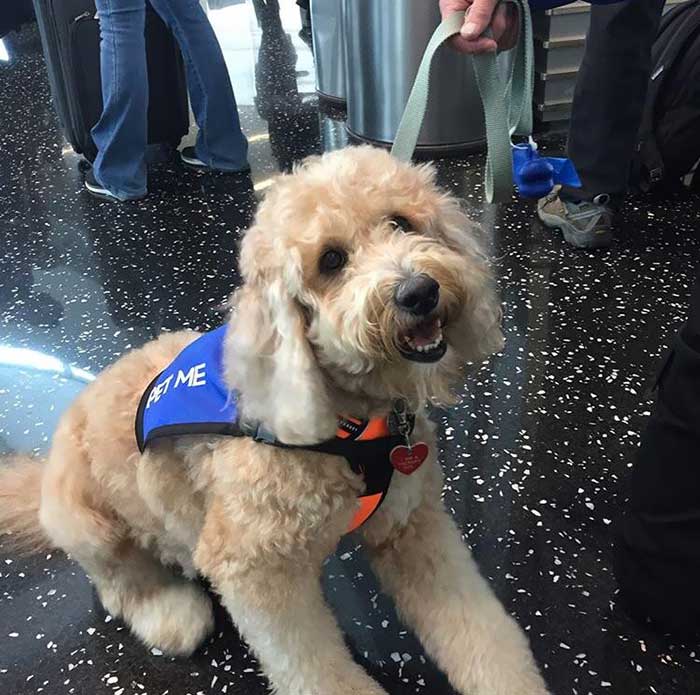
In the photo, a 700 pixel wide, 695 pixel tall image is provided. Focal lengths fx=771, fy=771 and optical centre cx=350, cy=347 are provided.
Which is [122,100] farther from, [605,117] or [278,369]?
[278,369]

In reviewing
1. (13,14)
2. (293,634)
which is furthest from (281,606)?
(13,14)

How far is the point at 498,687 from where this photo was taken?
0.97 meters

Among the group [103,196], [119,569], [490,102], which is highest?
[490,102]

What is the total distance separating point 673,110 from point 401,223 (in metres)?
1.59

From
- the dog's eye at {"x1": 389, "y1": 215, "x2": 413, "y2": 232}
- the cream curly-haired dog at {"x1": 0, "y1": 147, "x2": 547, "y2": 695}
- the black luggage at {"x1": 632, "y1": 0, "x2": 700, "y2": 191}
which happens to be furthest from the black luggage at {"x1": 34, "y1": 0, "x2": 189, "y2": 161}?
the dog's eye at {"x1": 389, "y1": 215, "x2": 413, "y2": 232}

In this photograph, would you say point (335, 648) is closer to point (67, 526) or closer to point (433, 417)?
point (67, 526)

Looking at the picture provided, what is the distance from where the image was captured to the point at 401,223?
87cm

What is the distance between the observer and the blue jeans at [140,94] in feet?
7.39

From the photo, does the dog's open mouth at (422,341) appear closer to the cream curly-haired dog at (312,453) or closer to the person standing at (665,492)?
the cream curly-haired dog at (312,453)

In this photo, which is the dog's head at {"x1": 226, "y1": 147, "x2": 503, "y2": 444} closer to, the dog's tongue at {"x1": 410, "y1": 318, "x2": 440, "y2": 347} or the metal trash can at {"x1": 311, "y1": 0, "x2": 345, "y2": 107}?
the dog's tongue at {"x1": 410, "y1": 318, "x2": 440, "y2": 347}

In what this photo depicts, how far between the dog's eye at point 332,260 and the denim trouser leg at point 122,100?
173 centimetres

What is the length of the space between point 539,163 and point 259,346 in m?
0.96

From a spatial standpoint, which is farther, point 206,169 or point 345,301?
point 206,169

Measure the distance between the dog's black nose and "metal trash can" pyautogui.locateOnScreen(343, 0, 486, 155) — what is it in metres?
1.80
